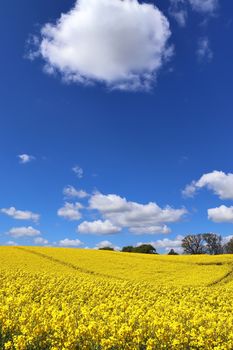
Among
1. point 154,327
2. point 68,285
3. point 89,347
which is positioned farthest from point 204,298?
point 89,347

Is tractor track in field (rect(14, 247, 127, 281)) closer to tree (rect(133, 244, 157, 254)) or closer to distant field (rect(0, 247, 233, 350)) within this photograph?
distant field (rect(0, 247, 233, 350))

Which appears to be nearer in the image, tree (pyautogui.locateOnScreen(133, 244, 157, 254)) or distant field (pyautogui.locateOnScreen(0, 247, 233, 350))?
distant field (pyautogui.locateOnScreen(0, 247, 233, 350))

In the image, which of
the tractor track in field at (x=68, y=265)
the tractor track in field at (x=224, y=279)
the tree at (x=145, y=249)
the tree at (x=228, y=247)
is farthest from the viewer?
the tree at (x=228, y=247)

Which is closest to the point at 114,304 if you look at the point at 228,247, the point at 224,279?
the point at 224,279

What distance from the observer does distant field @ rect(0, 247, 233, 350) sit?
1047 cm

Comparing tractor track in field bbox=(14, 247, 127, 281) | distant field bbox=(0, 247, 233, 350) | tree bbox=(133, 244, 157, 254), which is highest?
tree bbox=(133, 244, 157, 254)

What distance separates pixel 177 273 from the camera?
1585 inches

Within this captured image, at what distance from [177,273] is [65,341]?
3122cm

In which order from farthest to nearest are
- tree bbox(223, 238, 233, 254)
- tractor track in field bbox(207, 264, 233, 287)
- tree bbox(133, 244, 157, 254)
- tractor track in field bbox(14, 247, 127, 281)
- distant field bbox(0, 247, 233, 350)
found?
tree bbox(223, 238, 233, 254) < tree bbox(133, 244, 157, 254) < tractor track in field bbox(14, 247, 127, 281) < tractor track in field bbox(207, 264, 233, 287) < distant field bbox(0, 247, 233, 350)

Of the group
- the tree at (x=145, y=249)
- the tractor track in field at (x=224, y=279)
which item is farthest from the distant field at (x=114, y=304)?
the tree at (x=145, y=249)

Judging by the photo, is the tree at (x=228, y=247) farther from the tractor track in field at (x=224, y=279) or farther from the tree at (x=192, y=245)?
the tractor track in field at (x=224, y=279)

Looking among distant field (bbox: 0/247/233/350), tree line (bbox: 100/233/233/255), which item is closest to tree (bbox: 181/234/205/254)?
tree line (bbox: 100/233/233/255)

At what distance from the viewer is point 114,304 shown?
1630 cm

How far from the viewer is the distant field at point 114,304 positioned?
34.3 ft
